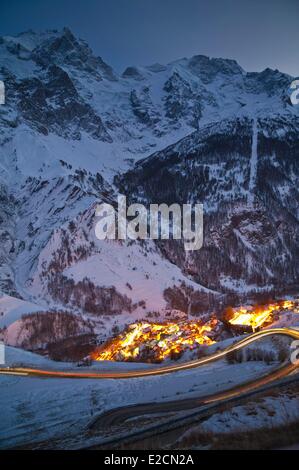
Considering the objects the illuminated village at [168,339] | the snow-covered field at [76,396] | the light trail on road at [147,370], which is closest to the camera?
the snow-covered field at [76,396]

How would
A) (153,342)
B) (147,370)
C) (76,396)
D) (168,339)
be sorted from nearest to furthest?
(76,396), (147,370), (168,339), (153,342)

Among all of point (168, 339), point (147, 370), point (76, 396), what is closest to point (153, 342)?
point (168, 339)

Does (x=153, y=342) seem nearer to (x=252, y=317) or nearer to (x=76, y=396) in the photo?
(x=252, y=317)

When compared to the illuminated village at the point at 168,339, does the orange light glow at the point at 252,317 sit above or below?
above

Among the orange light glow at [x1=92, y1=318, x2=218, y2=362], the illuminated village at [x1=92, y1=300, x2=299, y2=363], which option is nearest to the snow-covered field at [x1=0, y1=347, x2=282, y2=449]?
the illuminated village at [x1=92, y1=300, x2=299, y2=363]

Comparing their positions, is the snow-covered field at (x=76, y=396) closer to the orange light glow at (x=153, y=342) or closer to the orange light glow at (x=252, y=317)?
the orange light glow at (x=153, y=342)

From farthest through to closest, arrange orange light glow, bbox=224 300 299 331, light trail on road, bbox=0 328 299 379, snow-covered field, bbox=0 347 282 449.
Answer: orange light glow, bbox=224 300 299 331
light trail on road, bbox=0 328 299 379
snow-covered field, bbox=0 347 282 449

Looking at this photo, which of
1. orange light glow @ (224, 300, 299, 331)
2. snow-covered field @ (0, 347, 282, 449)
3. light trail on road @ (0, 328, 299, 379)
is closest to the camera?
snow-covered field @ (0, 347, 282, 449)

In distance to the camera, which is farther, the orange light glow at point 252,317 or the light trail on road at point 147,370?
the orange light glow at point 252,317

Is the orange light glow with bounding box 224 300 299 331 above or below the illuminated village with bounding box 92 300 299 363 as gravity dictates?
above

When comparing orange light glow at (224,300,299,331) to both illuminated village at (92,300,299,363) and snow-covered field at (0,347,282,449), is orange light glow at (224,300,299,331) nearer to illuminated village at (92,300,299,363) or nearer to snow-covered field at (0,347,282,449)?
illuminated village at (92,300,299,363)

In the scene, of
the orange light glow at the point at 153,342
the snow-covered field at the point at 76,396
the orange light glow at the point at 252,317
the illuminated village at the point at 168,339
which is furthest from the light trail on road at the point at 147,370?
the orange light glow at the point at 252,317
